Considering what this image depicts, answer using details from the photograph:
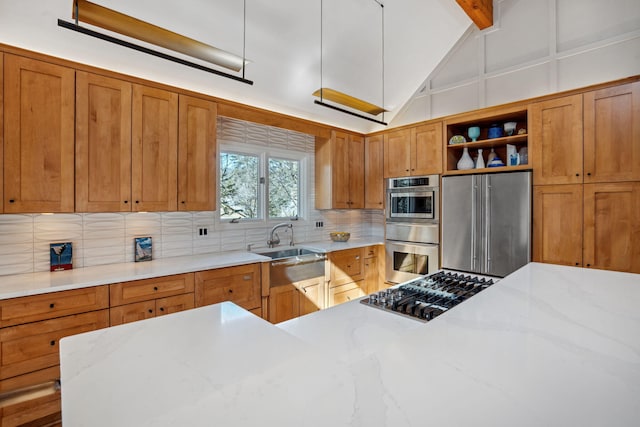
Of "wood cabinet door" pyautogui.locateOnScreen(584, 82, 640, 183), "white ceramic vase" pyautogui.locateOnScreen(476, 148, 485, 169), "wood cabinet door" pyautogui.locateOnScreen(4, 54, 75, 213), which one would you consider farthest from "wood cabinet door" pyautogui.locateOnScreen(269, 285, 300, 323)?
"wood cabinet door" pyautogui.locateOnScreen(584, 82, 640, 183)

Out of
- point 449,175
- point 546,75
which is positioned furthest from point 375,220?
point 546,75

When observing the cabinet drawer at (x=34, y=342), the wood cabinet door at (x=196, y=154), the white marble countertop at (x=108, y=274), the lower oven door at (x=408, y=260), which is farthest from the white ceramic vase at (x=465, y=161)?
the cabinet drawer at (x=34, y=342)

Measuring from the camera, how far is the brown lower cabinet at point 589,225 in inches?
98.4

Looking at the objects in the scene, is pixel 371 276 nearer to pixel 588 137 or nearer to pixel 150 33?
pixel 588 137

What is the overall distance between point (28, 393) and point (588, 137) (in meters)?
4.51

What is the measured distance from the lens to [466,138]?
370cm

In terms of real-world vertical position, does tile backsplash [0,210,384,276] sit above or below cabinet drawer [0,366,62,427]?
above

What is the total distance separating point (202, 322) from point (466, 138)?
3.66 meters

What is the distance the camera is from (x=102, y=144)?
233 cm

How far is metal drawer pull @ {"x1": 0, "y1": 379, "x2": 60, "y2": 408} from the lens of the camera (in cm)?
182

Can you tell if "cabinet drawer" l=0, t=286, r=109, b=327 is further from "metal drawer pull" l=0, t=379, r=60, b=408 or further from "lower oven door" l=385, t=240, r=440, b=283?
"lower oven door" l=385, t=240, r=440, b=283

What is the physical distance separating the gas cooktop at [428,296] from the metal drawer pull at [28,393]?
2.01m

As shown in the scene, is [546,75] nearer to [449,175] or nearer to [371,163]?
[449,175]

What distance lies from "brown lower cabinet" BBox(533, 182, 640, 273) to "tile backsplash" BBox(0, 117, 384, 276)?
8.25ft
